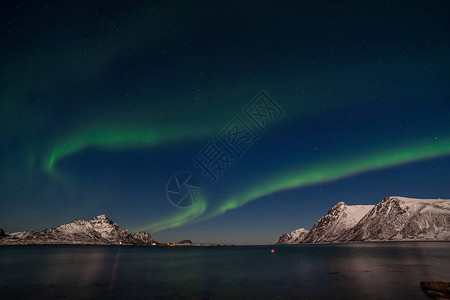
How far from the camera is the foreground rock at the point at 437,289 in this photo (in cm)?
2334

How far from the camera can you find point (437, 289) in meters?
25.3

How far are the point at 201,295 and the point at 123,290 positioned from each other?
10600 mm

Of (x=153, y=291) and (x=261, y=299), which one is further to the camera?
(x=153, y=291)

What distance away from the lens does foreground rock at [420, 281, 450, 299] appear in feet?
76.6

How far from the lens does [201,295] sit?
27891 millimetres

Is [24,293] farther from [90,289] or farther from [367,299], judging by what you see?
[367,299]

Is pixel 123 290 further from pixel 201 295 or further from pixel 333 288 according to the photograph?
pixel 333 288

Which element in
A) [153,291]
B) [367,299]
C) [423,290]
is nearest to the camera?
[367,299]

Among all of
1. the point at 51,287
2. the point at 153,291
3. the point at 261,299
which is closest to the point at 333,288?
the point at 261,299

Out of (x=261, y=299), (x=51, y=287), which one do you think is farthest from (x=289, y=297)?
(x=51, y=287)

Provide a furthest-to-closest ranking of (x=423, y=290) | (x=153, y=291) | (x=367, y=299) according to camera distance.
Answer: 1. (x=153, y=291)
2. (x=423, y=290)
3. (x=367, y=299)

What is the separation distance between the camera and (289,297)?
26438mm

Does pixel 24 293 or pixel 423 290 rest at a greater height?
pixel 24 293

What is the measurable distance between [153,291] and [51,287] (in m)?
14.5
